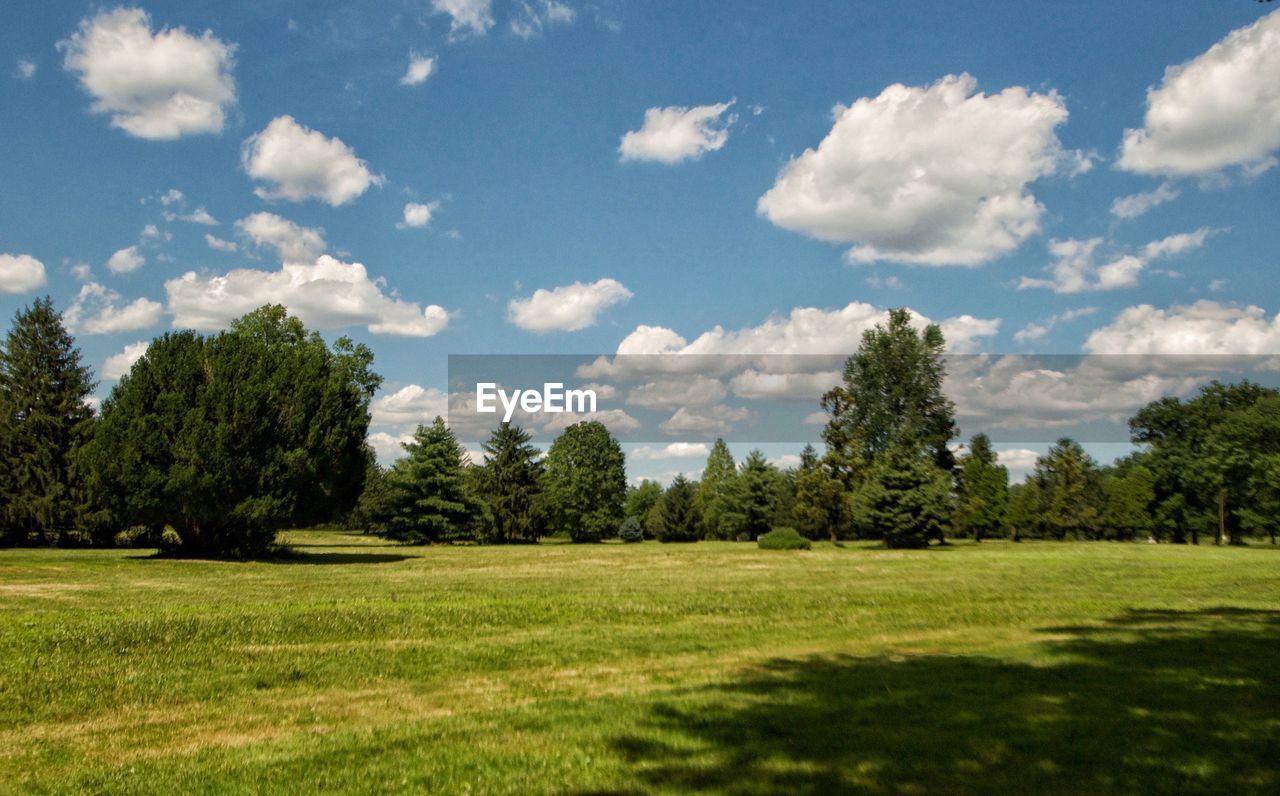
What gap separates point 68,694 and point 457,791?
275 inches

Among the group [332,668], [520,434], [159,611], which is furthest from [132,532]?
[332,668]

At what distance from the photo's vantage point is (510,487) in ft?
246

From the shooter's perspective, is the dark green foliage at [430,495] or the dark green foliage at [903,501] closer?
the dark green foliage at [903,501]

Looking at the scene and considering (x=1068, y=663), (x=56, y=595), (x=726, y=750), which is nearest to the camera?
(x=726, y=750)

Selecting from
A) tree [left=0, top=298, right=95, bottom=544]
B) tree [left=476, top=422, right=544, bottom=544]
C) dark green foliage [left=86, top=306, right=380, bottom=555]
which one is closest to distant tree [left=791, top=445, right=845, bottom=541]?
tree [left=476, top=422, right=544, bottom=544]

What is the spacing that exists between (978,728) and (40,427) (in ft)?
207

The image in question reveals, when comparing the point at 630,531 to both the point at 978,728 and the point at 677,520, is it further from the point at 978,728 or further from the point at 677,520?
the point at 978,728

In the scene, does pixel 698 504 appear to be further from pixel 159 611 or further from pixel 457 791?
pixel 457 791

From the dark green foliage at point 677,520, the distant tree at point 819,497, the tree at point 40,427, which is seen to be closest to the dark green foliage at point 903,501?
the distant tree at point 819,497

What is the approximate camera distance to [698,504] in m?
102

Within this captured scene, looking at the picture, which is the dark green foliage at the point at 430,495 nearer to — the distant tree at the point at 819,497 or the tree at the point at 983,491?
the distant tree at the point at 819,497

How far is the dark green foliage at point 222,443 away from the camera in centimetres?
3778

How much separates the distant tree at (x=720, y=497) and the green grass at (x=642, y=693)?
65320mm

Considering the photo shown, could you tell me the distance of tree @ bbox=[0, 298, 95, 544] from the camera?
52375 millimetres
